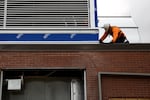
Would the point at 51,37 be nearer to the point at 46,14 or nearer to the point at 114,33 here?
the point at 46,14

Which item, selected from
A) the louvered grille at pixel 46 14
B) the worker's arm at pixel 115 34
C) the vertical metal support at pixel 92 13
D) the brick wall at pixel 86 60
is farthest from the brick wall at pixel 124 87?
the louvered grille at pixel 46 14

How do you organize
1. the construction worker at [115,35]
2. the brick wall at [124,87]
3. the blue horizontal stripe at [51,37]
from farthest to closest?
the construction worker at [115,35]
the blue horizontal stripe at [51,37]
the brick wall at [124,87]

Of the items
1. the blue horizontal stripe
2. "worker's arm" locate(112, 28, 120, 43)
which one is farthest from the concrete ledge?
"worker's arm" locate(112, 28, 120, 43)

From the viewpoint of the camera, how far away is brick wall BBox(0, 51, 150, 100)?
13.6m

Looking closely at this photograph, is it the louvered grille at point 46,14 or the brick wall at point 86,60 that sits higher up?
the louvered grille at point 46,14

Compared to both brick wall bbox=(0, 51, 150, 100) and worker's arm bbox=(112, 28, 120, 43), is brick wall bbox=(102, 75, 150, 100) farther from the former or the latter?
worker's arm bbox=(112, 28, 120, 43)

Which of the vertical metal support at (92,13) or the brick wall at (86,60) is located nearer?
the brick wall at (86,60)

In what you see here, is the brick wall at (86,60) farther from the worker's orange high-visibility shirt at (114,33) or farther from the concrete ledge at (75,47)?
the worker's orange high-visibility shirt at (114,33)

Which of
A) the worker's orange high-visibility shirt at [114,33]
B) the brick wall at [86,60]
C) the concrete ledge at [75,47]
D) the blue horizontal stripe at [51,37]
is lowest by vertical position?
the brick wall at [86,60]

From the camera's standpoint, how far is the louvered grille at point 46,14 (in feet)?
47.2

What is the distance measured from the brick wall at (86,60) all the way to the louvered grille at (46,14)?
1038 mm

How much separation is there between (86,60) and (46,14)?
6.37ft

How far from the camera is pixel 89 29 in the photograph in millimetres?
14367

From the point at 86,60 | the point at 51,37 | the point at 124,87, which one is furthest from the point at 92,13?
the point at 124,87
